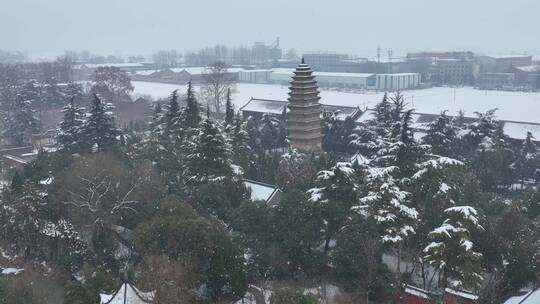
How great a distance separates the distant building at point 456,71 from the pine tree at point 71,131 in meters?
63.5

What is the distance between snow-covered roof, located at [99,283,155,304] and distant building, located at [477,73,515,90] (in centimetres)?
6902

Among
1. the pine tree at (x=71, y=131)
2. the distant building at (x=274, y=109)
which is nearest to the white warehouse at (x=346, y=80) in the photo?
the distant building at (x=274, y=109)

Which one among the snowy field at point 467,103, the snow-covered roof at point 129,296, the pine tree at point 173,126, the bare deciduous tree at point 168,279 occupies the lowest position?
the snow-covered roof at point 129,296

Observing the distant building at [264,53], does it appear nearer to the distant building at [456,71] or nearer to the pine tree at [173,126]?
the distant building at [456,71]

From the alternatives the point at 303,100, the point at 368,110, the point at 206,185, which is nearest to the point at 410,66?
the point at 368,110

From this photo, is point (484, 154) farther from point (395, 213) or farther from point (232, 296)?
point (232, 296)

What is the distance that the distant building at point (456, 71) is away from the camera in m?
79.9

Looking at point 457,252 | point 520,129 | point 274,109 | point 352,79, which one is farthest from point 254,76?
point 457,252

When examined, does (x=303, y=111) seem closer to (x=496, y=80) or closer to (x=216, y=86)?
(x=216, y=86)

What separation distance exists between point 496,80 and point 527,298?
67.4 m

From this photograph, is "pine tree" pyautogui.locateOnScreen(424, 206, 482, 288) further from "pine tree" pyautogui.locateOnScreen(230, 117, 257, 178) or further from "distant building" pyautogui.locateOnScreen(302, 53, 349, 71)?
"distant building" pyautogui.locateOnScreen(302, 53, 349, 71)

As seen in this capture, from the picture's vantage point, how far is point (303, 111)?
30219 mm

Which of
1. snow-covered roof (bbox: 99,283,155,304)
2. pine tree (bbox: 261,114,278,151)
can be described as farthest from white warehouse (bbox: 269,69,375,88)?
snow-covered roof (bbox: 99,283,155,304)

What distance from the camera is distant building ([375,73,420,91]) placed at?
73312mm
